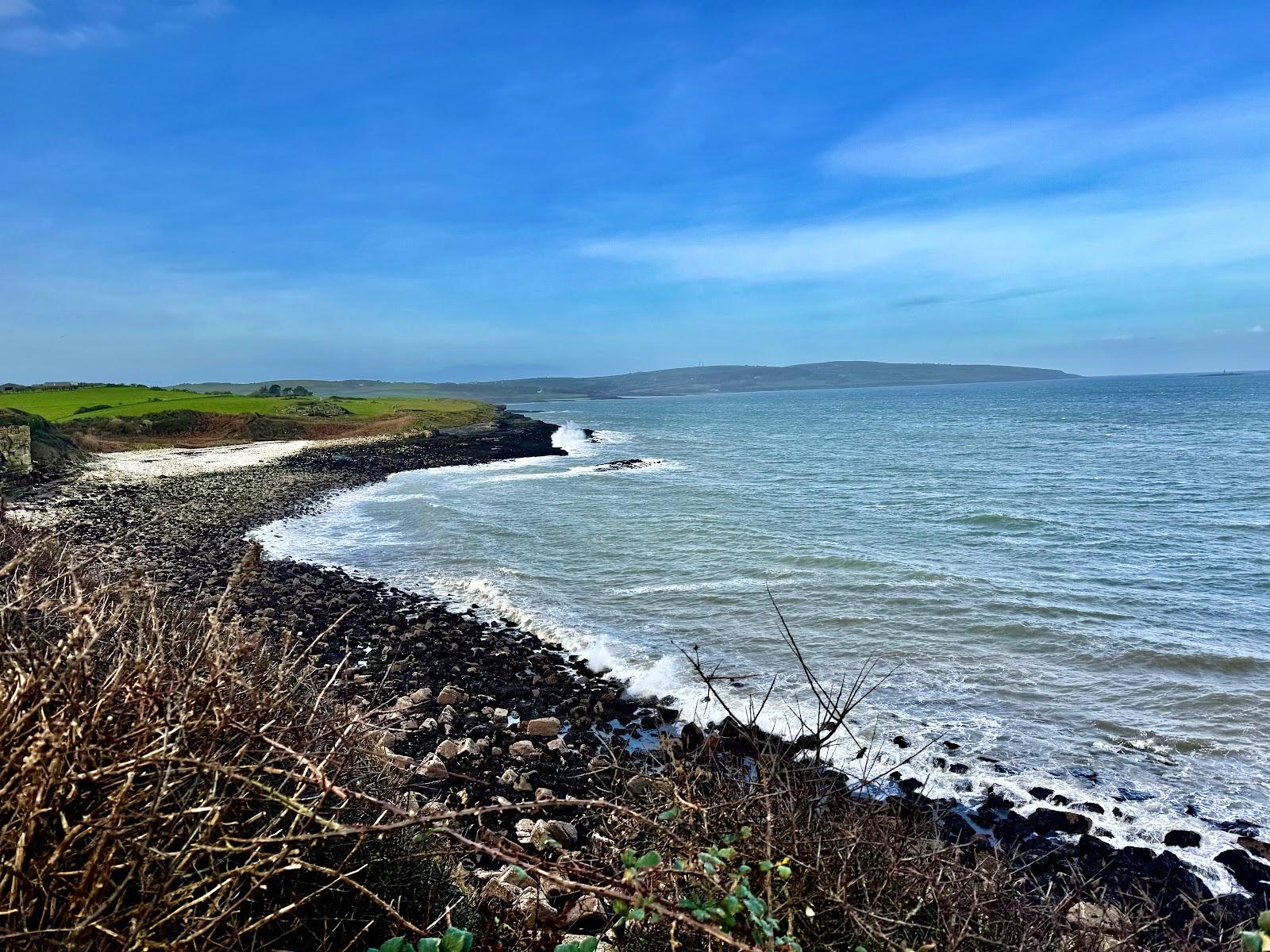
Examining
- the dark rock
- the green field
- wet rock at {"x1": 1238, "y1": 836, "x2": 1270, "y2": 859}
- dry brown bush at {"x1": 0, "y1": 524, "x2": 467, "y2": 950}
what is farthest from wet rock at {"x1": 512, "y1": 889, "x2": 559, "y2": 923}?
the green field

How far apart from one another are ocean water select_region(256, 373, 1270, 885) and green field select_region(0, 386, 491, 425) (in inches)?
1152

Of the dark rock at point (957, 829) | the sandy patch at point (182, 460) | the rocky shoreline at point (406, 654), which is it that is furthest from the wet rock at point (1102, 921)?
the sandy patch at point (182, 460)

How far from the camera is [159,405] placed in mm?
57094

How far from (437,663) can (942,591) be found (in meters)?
9.75

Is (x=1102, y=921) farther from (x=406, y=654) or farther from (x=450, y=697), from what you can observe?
(x=406, y=654)

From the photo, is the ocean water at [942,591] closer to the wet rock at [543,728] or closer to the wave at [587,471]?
the wave at [587,471]

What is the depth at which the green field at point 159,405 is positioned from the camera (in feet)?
170

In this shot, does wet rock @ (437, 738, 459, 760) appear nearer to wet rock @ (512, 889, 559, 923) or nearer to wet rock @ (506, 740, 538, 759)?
wet rock @ (506, 740, 538, 759)

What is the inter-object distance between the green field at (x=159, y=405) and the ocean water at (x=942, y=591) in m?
29.3

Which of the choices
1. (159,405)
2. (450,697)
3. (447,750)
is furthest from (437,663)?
(159,405)

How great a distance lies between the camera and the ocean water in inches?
340

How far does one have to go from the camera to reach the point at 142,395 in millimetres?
66812

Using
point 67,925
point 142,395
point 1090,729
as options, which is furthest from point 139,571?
point 142,395

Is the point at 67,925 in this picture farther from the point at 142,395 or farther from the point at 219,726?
the point at 142,395
